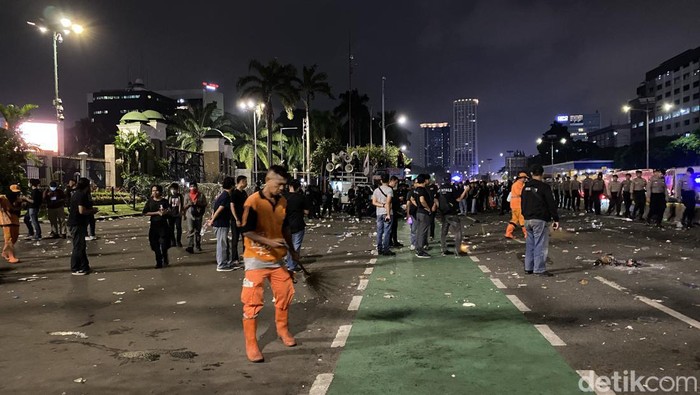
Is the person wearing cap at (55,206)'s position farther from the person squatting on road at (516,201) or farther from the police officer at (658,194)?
the police officer at (658,194)

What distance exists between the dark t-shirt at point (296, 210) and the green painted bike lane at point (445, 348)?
2.30 metres

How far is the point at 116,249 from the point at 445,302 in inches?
403

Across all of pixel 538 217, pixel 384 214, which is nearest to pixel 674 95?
pixel 384 214

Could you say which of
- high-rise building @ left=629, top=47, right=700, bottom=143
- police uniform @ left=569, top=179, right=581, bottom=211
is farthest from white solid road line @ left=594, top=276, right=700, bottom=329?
high-rise building @ left=629, top=47, right=700, bottom=143

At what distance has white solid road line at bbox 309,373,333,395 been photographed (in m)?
4.34

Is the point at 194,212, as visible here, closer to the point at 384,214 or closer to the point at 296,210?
the point at 296,210

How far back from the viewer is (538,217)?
9195mm

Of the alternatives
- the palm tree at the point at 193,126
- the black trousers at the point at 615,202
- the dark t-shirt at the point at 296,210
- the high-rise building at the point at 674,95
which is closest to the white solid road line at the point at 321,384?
the dark t-shirt at the point at 296,210

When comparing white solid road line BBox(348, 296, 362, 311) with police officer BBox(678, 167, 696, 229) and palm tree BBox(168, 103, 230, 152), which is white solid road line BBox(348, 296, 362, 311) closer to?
police officer BBox(678, 167, 696, 229)

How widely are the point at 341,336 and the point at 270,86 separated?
4041cm

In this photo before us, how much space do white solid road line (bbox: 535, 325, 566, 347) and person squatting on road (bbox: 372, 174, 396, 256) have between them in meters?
6.06

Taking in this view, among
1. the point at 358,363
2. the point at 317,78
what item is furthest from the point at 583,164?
the point at 358,363

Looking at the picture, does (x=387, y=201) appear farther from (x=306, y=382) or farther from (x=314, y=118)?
(x=314, y=118)

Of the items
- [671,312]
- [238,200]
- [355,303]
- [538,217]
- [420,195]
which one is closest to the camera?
[671,312]
